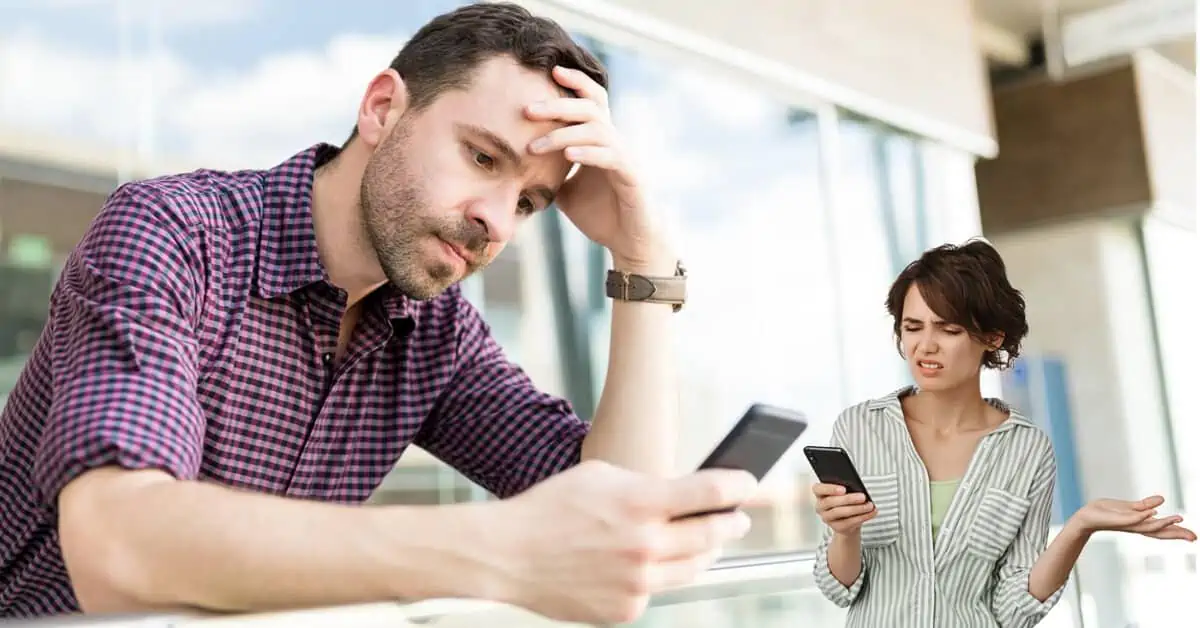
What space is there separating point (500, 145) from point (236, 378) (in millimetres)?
429

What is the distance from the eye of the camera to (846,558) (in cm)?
116

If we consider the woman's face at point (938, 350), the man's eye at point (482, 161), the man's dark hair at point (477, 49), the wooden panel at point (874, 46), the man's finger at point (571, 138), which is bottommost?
the woman's face at point (938, 350)

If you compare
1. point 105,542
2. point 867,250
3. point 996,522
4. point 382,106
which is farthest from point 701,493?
point 867,250

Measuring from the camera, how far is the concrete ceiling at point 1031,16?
5.08 meters

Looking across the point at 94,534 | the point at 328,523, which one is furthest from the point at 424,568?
the point at 94,534

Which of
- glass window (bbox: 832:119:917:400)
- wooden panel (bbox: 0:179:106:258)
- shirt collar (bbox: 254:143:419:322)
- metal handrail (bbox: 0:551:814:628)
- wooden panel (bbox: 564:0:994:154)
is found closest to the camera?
metal handrail (bbox: 0:551:814:628)

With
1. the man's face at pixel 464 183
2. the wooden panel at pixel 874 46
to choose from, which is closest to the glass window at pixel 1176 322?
the wooden panel at pixel 874 46

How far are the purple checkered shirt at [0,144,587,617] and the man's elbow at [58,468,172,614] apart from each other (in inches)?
0.7

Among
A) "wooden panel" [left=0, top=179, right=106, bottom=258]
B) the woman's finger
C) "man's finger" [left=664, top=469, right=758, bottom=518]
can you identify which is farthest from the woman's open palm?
"wooden panel" [left=0, top=179, right=106, bottom=258]

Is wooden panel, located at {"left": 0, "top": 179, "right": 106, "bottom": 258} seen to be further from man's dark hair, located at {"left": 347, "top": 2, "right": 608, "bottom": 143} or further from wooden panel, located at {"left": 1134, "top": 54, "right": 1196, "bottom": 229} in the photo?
wooden panel, located at {"left": 1134, "top": 54, "right": 1196, "bottom": 229}

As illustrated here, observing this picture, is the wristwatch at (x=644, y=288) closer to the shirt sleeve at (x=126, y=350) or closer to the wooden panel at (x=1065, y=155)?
the shirt sleeve at (x=126, y=350)

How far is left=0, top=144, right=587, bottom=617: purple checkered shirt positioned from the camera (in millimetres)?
899

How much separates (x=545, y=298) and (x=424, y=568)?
240 cm

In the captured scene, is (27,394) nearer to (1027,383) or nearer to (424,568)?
(424,568)
